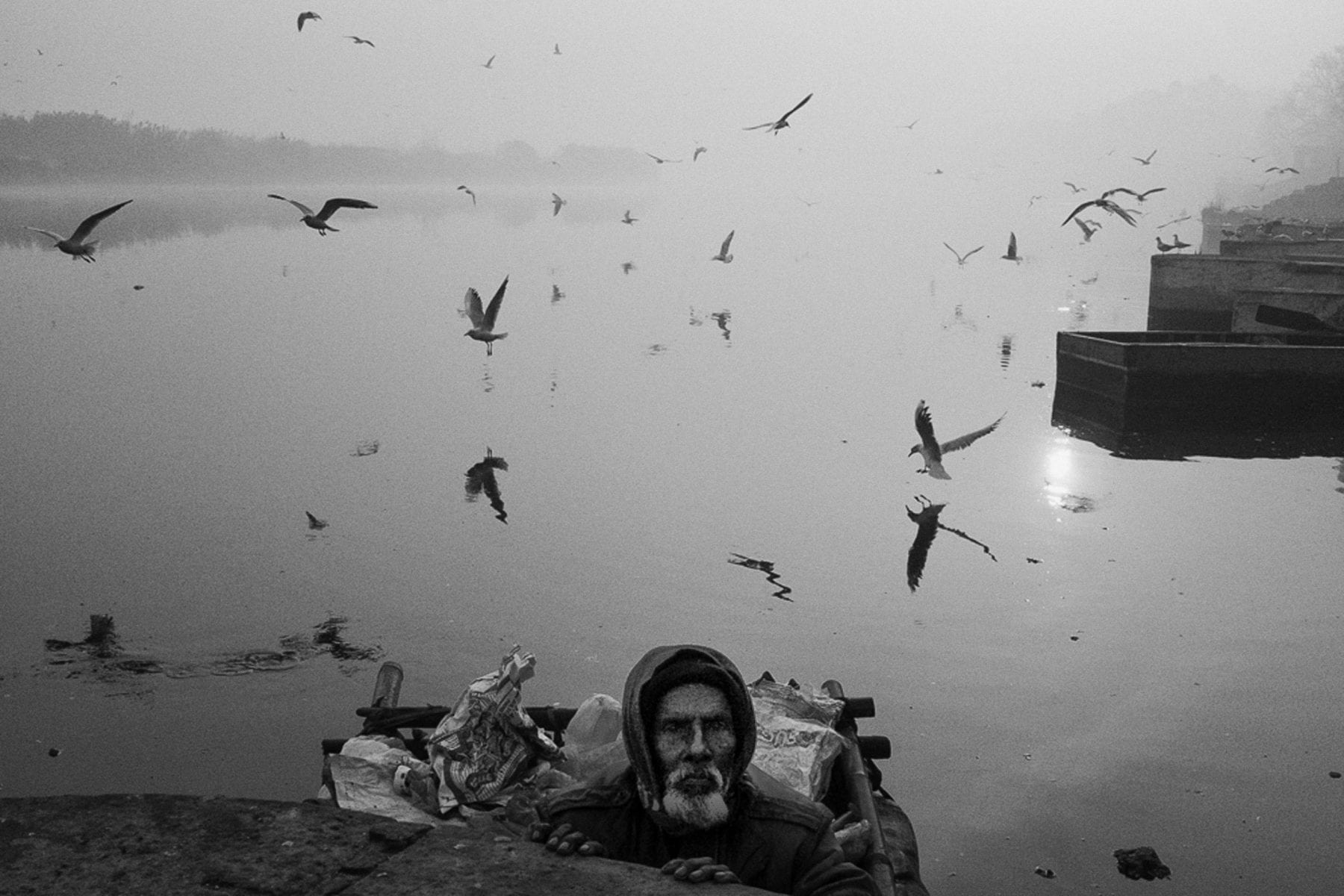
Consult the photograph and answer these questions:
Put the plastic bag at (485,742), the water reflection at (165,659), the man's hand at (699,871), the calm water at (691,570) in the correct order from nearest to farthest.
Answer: the man's hand at (699,871) → the plastic bag at (485,742) → the calm water at (691,570) → the water reflection at (165,659)

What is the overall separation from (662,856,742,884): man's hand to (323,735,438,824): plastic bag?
1789 millimetres

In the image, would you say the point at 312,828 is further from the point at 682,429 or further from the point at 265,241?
Result: the point at 265,241

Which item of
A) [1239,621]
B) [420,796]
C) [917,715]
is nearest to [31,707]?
[420,796]

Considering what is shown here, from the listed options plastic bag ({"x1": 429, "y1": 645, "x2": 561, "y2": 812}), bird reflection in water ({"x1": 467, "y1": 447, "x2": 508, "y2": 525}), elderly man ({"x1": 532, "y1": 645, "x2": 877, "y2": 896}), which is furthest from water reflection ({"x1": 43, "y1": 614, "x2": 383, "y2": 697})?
elderly man ({"x1": 532, "y1": 645, "x2": 877, "y2": 896})

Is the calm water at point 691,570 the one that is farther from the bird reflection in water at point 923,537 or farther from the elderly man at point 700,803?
the elderly man at point 700,803

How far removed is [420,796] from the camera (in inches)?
177

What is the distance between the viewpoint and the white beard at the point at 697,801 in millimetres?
3055

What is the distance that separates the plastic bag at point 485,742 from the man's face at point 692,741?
147cm

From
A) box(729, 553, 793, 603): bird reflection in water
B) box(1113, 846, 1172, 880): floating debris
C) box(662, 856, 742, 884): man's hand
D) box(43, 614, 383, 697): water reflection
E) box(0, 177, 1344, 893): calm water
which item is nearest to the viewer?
box(662, 856, 742, 884): man's hand

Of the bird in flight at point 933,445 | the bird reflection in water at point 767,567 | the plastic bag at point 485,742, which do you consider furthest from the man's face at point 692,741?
the bird in flight at point 933,445

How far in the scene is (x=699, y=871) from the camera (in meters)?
2.76

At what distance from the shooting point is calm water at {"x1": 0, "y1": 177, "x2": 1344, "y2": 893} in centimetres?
680

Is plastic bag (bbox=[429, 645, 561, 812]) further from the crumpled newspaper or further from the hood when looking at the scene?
the hood

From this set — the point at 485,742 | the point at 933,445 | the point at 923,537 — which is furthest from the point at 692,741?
the point at 933,445
